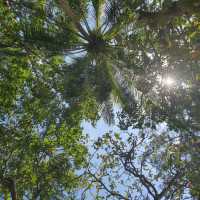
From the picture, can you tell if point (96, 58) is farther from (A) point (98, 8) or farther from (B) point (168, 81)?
(B) point (168, 81)

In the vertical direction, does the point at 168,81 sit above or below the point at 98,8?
below

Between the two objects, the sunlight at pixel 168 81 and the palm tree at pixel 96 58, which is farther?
the palm tree at pixel 96 58

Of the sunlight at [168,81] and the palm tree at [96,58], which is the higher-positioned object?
the palm tree at [96,58]

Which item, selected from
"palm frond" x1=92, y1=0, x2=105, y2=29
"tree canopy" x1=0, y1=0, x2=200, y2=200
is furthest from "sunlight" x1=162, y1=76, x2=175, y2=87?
"palm frond" x1=92, y1=0, x2=105, y2=29

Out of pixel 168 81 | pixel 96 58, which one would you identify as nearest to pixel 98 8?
pixel 96 58

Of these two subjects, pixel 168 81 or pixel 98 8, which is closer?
pixel 168 81

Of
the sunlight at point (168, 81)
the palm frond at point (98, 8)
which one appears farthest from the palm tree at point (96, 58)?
the sunlight at point (168, 81)

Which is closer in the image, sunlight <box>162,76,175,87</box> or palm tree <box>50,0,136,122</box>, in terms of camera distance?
sunlight <box>162,76,175,87</box>

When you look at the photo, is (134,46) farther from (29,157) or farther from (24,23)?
(29,157)

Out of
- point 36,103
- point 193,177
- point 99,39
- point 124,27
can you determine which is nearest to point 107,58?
point 99,39

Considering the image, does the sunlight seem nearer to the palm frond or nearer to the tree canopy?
the tree canopy

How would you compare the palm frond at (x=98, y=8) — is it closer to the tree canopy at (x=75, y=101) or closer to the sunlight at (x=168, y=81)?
the tree canopy at (x=75, y=101)

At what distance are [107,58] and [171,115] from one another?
4753 millimetres

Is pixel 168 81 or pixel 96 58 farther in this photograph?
pixel 96 58
